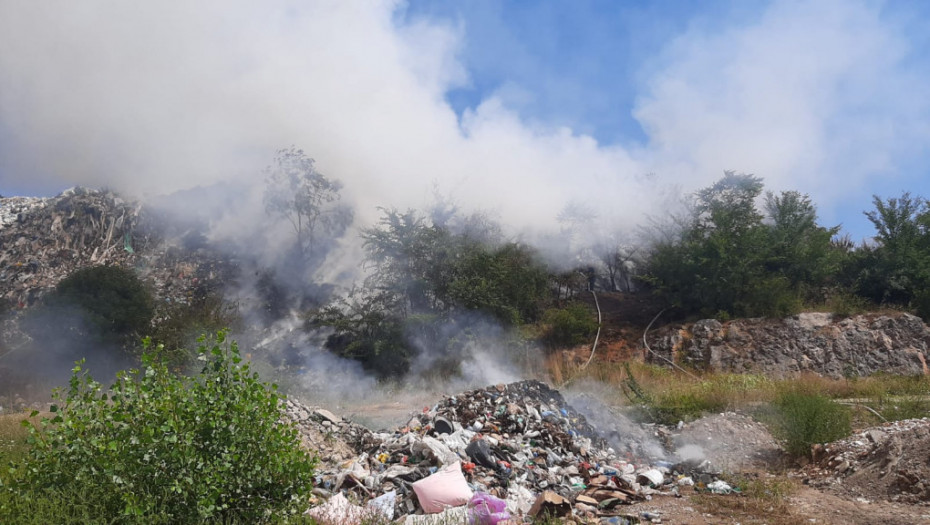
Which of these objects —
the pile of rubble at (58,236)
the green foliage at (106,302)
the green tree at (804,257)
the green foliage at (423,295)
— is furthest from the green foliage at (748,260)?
the pile of rubble at (58,236)

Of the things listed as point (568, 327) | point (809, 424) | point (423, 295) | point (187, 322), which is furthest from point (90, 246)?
point (809, 424)

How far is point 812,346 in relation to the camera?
54.4 feet

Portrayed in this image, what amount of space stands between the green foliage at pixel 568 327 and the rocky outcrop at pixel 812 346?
2.61 meters

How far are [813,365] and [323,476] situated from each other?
15.6m

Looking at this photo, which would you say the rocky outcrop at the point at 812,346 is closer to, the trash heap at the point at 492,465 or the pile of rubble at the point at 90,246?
the trash heap at the point at 492,465

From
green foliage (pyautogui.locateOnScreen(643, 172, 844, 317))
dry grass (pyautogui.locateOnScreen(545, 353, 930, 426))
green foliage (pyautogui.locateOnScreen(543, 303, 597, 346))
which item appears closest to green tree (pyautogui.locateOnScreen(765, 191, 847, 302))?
green foliage (pyautogui.locateOnScreen(643, 172, 844, 317))

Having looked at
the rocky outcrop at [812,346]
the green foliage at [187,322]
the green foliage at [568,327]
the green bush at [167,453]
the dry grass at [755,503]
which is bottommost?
the dry grass at [755,503]

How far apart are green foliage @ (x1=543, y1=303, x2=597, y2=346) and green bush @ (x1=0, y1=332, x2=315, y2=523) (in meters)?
15.7

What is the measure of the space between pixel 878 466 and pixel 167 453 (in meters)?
7.35

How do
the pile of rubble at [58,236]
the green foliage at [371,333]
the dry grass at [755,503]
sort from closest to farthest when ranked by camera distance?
the dry grass at [755,503]
the green foliage at [371,333]
the pile of rubble at [58,236]

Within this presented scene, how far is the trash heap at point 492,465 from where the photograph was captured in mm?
5230

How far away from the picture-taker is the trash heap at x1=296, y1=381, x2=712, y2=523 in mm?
5230

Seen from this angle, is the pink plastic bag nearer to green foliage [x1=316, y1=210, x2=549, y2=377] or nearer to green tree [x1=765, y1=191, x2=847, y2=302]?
green foliage [x1=316, y1=210, x2=549, y2=377]

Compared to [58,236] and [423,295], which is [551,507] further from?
[58,236]
